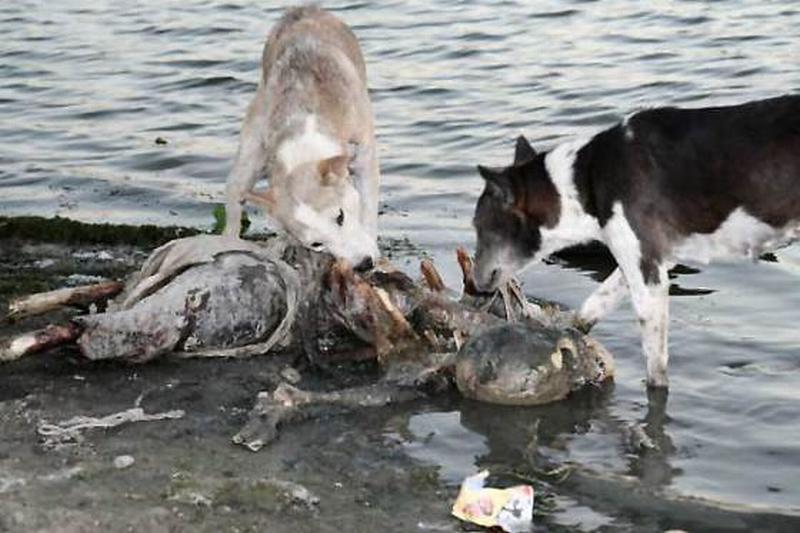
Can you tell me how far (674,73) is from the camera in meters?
14.2

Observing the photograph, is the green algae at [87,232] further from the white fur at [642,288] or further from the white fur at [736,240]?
the white fur at [736,240]

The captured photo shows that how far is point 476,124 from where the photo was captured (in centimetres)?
1335

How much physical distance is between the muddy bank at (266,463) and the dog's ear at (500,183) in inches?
45.7

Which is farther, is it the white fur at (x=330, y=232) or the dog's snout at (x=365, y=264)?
the white fur at (x=330, y=232)

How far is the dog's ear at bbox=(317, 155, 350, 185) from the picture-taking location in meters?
8.44

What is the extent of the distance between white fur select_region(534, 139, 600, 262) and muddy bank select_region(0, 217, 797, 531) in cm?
85

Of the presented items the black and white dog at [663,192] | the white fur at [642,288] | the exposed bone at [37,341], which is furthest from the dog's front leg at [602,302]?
the exposed bone at [37,341]

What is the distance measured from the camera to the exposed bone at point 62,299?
782cm

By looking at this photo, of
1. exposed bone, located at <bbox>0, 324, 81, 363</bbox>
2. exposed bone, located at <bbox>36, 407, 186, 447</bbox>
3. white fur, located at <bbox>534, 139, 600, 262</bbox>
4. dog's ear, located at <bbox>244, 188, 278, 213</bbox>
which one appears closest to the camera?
exposed bone, located at <bbox>36, 407, 186, 447</bbox>

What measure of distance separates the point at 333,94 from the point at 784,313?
10.1 feet

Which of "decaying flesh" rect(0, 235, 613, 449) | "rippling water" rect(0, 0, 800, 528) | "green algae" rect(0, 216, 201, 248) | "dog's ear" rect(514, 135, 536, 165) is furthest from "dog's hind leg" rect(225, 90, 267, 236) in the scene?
"dog's ear" rect(514, 135, 536, 165)

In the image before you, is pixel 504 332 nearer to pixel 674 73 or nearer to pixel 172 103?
pixel 674 73

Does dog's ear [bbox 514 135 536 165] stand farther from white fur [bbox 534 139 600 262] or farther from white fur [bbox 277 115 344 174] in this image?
white fur [bbox 277 115 344 174]

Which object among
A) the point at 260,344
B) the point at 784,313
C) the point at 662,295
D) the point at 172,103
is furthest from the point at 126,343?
the point at 172,103
